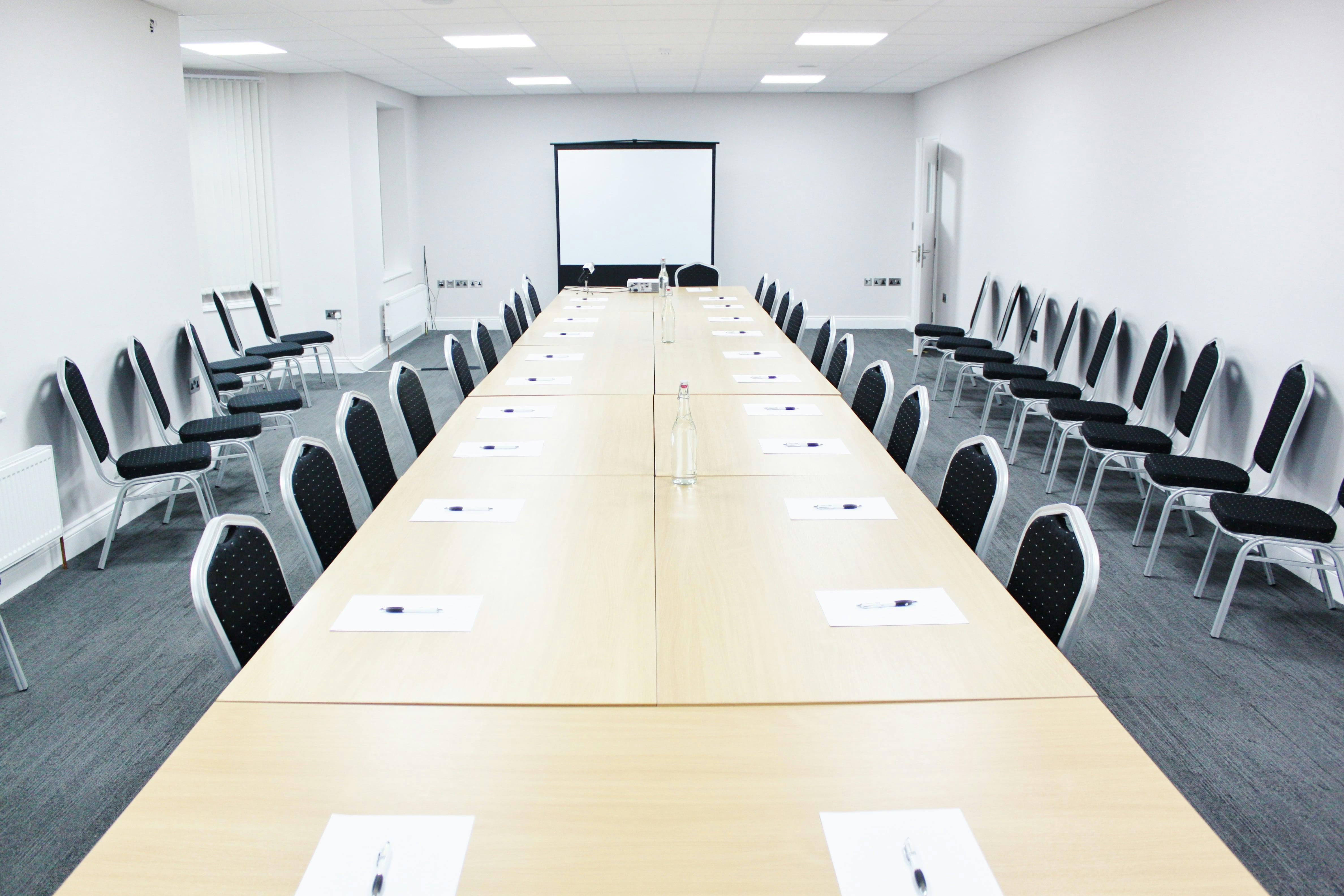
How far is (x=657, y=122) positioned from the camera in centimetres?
1190

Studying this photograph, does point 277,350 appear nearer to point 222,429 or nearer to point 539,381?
point 222,429

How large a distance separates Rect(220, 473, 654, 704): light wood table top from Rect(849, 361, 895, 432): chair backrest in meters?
1.70

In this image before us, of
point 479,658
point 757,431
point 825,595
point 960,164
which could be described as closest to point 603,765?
point 479,658

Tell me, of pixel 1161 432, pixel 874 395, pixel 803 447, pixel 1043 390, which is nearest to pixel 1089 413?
pixel 1161 432

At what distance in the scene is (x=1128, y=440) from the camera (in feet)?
16.8

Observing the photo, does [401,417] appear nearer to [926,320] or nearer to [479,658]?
[479,658]

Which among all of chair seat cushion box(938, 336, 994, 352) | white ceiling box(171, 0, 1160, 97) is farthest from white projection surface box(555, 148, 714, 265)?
chair seat cushion box(938, 336, 994, 352)

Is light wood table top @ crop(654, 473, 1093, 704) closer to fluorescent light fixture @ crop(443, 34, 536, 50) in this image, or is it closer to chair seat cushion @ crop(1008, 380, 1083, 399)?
chair seat cushion @ crop(1008, 380, 1083, 399)

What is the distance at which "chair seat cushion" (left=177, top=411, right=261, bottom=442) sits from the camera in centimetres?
542

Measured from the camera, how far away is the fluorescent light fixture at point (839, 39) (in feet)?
24.0

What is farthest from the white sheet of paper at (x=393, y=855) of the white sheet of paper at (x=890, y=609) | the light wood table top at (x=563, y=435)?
the light wood table top at (x=563, y=435)

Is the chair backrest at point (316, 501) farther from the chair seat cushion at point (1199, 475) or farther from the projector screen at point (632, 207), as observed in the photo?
the projector screen at point (632, 207)

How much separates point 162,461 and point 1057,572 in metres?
4.34

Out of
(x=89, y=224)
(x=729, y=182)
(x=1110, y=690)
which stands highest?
(x=729, y=182)
